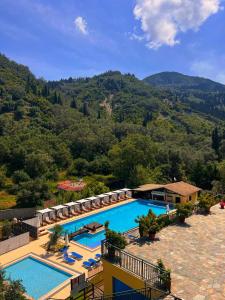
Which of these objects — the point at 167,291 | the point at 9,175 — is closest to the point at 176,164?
the point at 9,175

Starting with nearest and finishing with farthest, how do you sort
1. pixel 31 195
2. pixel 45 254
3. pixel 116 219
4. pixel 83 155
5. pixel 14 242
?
1. pixel 45 254
2. pixel 14 242
3. pixel 116 219
4. pixel 31 195
5. pixel 83 155

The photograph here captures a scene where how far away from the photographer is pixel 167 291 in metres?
9.67

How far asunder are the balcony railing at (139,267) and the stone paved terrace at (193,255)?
513 millimetres

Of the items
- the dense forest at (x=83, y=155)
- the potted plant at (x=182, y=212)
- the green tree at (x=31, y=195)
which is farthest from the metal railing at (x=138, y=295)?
the green tree at (x=31, y=195)

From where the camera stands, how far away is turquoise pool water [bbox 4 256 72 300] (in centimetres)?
1641

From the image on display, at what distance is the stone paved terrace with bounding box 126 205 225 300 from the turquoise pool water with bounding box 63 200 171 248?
8673mm

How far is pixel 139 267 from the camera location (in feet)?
36.2

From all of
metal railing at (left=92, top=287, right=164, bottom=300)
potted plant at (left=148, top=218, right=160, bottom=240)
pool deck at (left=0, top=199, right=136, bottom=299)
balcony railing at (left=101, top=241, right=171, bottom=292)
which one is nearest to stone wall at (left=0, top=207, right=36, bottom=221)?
pool deck at (left=0, top=199, right=136, bottom=299)

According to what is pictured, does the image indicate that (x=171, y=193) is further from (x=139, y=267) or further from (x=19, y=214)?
(x=139, y=267)

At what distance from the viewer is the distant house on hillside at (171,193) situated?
103 ft

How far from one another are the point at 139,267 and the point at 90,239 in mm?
12890

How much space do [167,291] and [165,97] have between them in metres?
170

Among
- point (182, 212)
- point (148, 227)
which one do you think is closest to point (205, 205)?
point (182, 212)

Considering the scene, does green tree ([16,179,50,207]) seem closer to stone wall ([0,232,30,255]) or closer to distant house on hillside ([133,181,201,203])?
distant house on hillside ([133,181,201,203])
